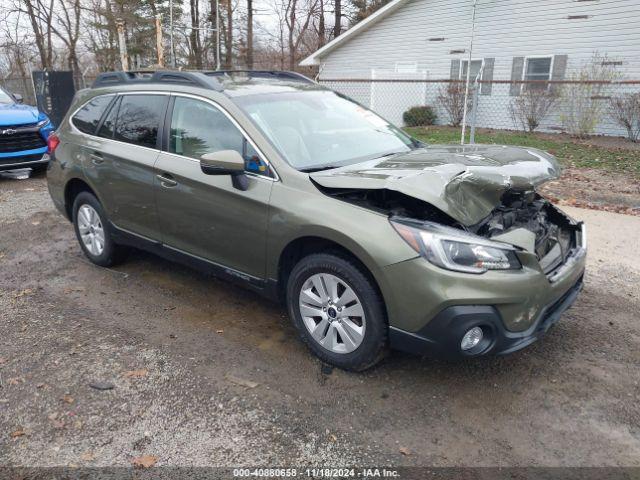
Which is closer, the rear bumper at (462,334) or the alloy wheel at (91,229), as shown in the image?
the rear bumper at (462,334)

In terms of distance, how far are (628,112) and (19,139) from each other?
13.7 metres

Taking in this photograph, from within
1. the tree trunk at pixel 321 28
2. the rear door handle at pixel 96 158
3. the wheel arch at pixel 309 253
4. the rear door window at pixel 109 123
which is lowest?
the wheel arch at pixel 309 253

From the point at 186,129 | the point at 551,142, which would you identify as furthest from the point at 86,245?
the point at 551,142

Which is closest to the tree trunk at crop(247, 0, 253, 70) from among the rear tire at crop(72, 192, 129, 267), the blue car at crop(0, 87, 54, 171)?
the blue car at crop(0, 87, 54, 171)

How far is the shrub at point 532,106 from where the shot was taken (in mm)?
14820

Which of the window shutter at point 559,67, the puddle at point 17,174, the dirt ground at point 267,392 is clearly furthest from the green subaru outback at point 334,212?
the window shutter at point 559,67

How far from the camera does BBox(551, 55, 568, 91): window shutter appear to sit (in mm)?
15352

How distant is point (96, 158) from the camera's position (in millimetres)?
4684

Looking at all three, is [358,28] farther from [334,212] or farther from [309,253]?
[334,212]

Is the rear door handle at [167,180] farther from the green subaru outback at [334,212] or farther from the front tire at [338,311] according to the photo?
the front tire at [338,311]

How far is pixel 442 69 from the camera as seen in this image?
718 inches

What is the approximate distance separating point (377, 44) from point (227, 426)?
62.5 feet

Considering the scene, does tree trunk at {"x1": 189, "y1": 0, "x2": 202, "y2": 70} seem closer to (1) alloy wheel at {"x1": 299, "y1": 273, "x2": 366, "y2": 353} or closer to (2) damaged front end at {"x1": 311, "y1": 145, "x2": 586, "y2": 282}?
(2) damaged front end at {"x1": 311, "y1": 145, "x2": 586, "y2": 282}

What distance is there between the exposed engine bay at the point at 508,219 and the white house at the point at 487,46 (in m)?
10.7
